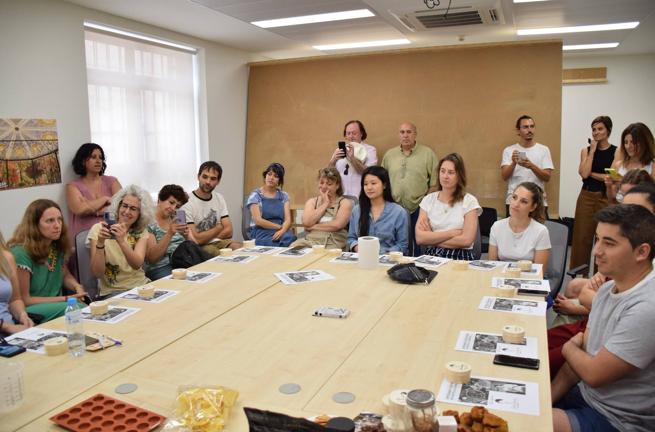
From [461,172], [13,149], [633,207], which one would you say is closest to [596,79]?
[461,172]

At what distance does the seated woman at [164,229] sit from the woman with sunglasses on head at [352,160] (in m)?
1.96

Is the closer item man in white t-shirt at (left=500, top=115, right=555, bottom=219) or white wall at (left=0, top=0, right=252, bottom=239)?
white wall at (left=0, top=0, right=252, bottom=239)

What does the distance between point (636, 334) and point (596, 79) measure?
7505 millimetres

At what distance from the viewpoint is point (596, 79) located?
26.5ft

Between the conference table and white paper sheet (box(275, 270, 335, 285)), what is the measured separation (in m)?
0.08

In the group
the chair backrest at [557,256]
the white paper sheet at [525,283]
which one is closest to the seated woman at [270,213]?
the chair backrest at [557,256]

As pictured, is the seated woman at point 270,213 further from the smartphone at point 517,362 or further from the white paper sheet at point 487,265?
the smartphone at point 517,362

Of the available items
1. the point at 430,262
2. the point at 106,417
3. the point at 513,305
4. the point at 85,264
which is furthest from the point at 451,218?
the point at 106,417

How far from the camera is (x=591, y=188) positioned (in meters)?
4.92

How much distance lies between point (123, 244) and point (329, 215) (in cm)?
172

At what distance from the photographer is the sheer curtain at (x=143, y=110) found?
498 centimetres

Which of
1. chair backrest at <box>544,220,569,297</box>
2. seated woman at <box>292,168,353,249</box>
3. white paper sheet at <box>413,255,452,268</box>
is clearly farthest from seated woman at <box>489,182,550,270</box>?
seated woman at <box>292,168,353,249</box>

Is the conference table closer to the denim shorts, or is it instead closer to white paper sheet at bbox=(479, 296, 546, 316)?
white paper sheet at bbox=(479, 296, 546, 316)

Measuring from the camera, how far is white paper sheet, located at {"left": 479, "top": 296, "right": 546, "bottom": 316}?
222 centimetres
